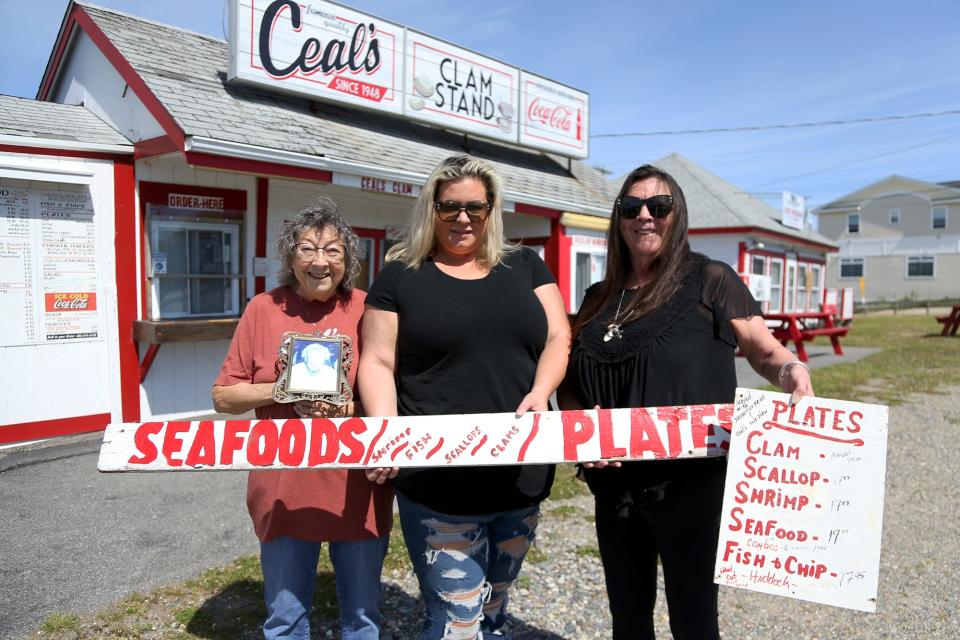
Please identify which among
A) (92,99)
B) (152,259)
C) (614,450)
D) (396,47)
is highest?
(396,47)

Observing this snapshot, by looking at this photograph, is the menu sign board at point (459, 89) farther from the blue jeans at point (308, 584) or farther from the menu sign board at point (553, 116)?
the blue jeans at point (308, 584)

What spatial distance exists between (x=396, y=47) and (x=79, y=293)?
202 inches

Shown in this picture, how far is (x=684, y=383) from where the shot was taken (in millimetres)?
2064

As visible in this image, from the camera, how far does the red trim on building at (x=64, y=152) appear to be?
18.3ft

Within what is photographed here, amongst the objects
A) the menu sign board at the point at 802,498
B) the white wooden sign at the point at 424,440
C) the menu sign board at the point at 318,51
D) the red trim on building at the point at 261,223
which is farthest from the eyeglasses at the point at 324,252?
the menu sign board at the point at 318,51

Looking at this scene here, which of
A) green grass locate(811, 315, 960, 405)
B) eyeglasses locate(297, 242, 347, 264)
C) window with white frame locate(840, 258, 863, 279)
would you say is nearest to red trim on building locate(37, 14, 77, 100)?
eyeglasses locate(297, 242, 347, 264)

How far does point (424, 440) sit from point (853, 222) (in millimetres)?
45296

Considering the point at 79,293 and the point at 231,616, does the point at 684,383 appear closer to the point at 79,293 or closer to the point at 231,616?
the point at 231,616

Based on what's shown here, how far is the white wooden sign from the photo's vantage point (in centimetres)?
203

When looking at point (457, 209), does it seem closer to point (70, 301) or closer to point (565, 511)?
point (565, 511)

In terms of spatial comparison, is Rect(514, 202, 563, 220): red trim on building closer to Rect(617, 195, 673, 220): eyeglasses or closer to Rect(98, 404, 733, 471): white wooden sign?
Rect(617, 195, 673, 220): eyeglasses

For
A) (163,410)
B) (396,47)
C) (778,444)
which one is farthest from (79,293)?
(778,444)

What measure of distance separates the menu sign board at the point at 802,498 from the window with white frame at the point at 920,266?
→ 42.4 metres

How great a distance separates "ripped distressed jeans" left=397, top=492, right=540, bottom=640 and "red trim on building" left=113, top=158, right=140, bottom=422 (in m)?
5.32
